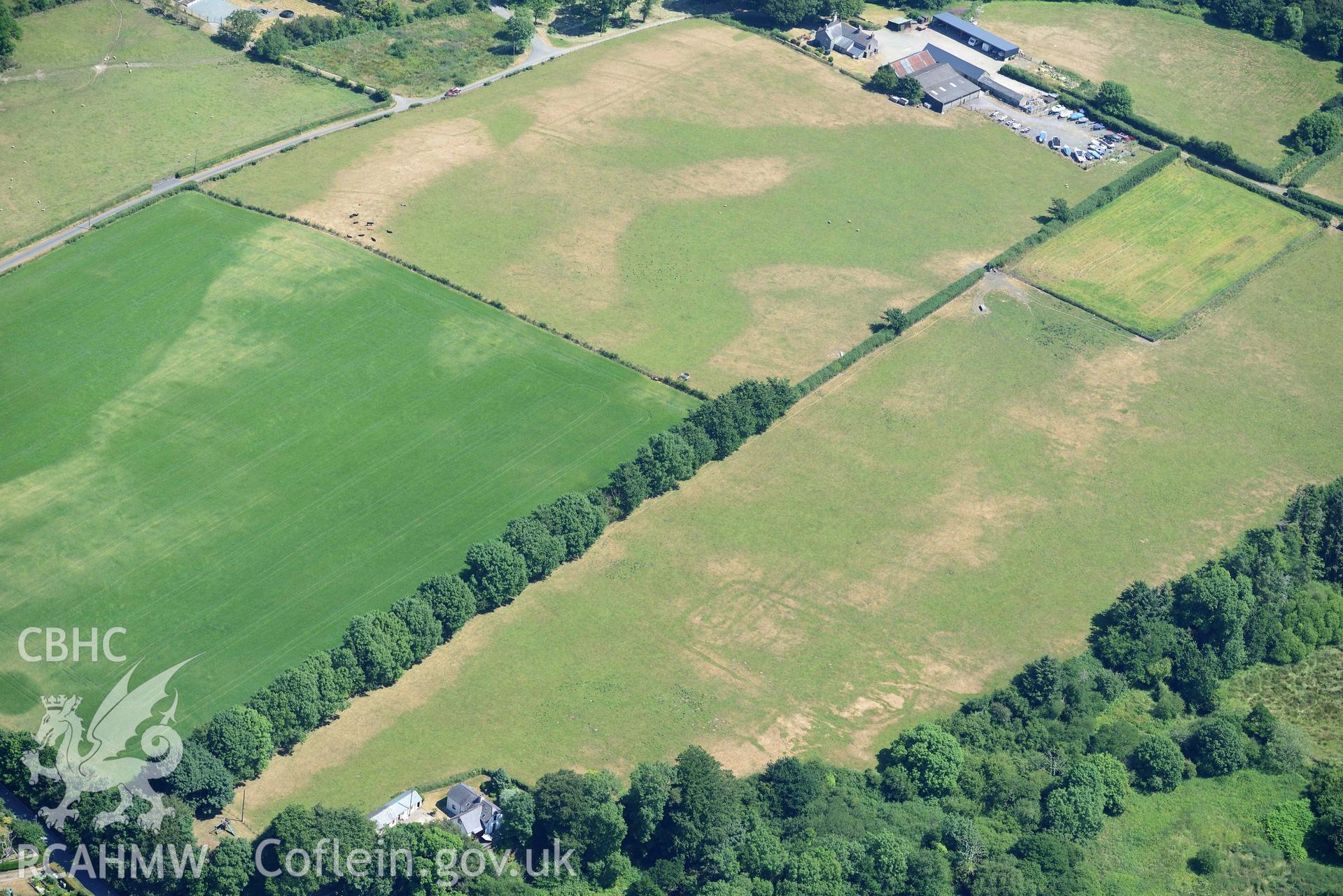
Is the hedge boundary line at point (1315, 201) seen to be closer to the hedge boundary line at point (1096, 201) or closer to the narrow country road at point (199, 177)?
the hedge boundary line at point (1096, 201)

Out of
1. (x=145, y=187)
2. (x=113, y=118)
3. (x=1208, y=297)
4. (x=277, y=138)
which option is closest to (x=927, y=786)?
(x=1208, y=297)

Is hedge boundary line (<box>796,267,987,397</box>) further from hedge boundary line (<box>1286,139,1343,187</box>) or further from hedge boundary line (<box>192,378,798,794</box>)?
hedge boundary line (<box>1286,139,1343,187</box>)

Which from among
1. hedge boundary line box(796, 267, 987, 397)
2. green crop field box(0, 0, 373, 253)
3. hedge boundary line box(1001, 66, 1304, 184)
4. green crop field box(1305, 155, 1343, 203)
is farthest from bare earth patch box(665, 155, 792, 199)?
green crop field box(1305, 155, 1343, 203)

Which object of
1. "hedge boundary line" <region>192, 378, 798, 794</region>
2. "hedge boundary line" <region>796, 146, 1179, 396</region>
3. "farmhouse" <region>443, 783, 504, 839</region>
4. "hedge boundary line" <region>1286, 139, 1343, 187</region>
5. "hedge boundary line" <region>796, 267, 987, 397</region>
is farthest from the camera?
"hedge boundary line" <region>1286, 139, 1343, 187</region>

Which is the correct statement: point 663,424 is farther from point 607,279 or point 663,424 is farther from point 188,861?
point 188,861

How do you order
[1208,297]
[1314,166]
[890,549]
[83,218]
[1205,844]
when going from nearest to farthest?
[1205,844] → [890,549] → [83,218] → [1208,297] → [1314,166]

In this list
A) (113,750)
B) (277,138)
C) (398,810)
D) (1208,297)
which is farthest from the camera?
(277,138)

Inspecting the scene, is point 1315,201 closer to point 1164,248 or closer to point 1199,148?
point 1199,148
